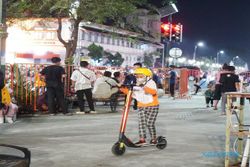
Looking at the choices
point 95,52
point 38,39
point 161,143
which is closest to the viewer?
point 161,143

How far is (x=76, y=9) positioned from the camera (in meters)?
17.3

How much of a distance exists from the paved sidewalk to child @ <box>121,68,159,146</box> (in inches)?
17.7

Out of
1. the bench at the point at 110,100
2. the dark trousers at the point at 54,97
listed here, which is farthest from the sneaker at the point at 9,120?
the bench at the point at 110,100

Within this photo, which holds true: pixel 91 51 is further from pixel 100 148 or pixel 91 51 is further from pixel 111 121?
pixel 100 148

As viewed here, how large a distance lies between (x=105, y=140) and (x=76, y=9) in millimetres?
8642

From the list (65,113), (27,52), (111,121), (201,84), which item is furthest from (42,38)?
(111,121)

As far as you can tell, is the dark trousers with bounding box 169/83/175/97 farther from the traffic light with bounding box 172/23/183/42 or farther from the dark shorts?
the dark shorts

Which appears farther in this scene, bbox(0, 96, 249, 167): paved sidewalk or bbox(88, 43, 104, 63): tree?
bbox(88, 43, 104, 63): tree

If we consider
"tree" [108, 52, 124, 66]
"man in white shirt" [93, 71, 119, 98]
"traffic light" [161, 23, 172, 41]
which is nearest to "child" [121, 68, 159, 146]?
"man in white shirt" [93, 71, 119, 98]

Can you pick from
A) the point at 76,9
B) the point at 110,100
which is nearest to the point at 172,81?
the point at 76,9

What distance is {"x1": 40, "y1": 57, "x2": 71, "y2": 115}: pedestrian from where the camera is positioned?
1385 centimetres

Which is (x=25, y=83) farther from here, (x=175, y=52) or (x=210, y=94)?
(x=175, y=52)

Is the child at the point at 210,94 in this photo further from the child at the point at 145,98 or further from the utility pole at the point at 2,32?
the child at the point at 145,98

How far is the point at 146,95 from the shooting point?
8352 mm
